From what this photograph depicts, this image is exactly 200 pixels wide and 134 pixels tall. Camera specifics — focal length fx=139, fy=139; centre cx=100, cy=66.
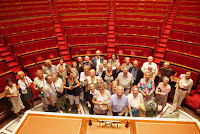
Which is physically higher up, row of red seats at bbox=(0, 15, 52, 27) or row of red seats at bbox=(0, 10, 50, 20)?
row of red seats at bbox=(0, 10, 50, 20)

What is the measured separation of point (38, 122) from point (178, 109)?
232 cm

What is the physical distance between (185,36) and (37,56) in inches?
137

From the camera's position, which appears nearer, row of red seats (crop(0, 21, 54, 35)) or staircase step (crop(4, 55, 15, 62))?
staircase step (crop(4, 55, 15, 62))

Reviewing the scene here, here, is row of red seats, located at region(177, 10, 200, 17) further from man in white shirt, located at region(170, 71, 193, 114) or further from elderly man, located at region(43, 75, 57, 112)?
→ elderly man, located at region(43, 75, 57, 112)

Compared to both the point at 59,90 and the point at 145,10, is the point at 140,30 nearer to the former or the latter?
the point at 145,10

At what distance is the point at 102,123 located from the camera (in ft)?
3.42

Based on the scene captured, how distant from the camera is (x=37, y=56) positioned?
314cm

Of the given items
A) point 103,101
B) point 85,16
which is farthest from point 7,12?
point 103,101

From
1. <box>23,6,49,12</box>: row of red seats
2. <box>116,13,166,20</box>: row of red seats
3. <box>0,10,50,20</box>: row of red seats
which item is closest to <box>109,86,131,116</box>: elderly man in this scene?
<box>116,13,166,20</box>: row of red seats

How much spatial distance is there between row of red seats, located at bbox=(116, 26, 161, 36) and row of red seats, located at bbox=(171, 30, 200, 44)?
0.36m

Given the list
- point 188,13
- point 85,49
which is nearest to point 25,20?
point 85,49

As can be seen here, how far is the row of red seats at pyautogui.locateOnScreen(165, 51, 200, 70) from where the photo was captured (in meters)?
2.74

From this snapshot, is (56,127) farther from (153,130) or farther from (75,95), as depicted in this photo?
(75,95)

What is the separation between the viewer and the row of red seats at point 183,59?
9.00ft
